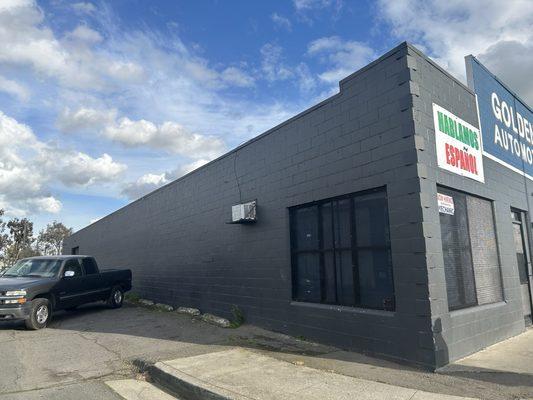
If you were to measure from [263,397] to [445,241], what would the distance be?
13.4ft

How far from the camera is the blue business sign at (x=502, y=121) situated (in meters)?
9.33

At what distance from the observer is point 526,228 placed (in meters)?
10.9

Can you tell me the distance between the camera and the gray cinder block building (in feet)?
22.2

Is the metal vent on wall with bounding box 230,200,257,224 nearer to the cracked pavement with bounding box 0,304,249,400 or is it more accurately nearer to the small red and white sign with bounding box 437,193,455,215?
the cracked pavement with bounding box 0,304,249,400

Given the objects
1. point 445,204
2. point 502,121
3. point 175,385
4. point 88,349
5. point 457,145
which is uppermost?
point 502,121

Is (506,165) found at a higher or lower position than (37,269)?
higher

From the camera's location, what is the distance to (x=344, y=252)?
316 inches

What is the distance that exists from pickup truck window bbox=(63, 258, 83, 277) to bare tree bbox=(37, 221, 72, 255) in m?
58.2

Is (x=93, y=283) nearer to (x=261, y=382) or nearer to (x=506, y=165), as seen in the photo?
(x=261, y=382)

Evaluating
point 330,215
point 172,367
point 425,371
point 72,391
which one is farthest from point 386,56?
point 72,391

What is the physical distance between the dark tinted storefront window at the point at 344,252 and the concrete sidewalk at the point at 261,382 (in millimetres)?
1799

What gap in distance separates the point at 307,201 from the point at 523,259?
587 cm

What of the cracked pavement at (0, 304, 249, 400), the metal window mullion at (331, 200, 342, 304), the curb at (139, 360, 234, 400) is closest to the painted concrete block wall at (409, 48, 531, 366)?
the metal window mullion at (331, 200, 342, 304)

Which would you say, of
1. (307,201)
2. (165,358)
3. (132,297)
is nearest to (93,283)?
(132,297)
